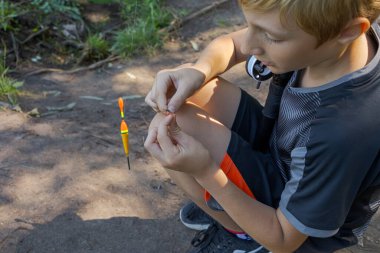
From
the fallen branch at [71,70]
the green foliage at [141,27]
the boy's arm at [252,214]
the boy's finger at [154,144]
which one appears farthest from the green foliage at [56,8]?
the boy's arm at [252,214]

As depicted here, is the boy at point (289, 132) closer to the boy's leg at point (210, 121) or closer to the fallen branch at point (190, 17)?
the boy's leg at point (210, 121)

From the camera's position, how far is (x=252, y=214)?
4.36 ft

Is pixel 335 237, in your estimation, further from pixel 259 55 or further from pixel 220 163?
pixel 259 55

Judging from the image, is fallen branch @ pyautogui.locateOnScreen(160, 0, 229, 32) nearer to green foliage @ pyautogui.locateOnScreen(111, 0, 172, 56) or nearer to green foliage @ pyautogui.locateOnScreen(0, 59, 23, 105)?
green foliage @ pyautogui.locateOnScreen(111, 0, 172, 56)

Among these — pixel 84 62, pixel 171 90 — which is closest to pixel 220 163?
pixel 171 90

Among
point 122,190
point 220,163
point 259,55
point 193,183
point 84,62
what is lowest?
point 84,62

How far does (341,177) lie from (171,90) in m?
0.61

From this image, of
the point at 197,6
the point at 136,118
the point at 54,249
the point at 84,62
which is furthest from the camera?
the point at 197,6

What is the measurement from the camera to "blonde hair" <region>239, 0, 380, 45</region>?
1032 millimetres

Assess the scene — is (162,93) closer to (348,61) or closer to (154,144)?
(154,144)

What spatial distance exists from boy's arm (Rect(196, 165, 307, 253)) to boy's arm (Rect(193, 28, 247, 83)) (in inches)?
15.0

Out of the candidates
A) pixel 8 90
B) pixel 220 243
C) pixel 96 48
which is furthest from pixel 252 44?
pixel 96 48

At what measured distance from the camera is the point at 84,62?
3.47m

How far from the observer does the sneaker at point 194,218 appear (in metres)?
1.86
